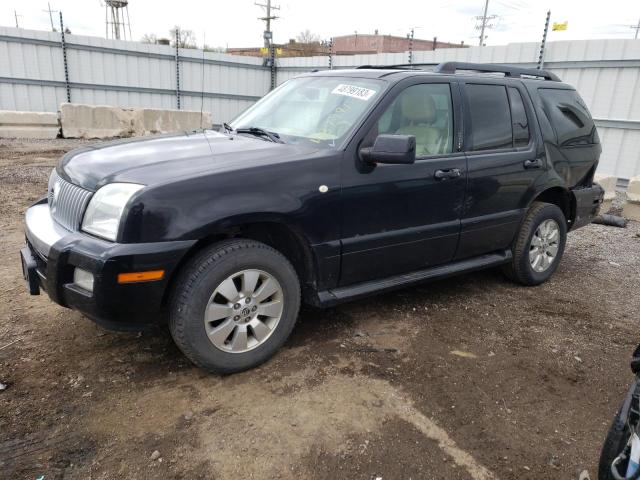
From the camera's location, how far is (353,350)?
3.38m

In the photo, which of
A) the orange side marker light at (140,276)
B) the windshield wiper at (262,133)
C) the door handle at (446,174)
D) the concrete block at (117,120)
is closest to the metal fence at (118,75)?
the concrete block at (117,120)

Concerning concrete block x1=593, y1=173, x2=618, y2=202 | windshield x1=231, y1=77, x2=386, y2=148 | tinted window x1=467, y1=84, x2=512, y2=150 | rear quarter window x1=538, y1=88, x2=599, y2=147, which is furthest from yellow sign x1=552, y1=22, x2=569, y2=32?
windshield x1=231, y1=77, x2=386, y2=148

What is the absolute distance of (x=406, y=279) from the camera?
12.1 feet

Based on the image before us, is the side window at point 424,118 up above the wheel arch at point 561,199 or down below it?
above

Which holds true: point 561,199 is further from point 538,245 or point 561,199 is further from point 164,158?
point 164,158

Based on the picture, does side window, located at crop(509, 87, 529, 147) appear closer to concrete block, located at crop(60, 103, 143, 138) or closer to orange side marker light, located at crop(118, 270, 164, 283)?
orange side marker light, located at crop(118, 270, 164, 283)

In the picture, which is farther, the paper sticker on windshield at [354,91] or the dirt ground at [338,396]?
the paper sticker on windshield at [354,91]

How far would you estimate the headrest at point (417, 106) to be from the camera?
3.53m

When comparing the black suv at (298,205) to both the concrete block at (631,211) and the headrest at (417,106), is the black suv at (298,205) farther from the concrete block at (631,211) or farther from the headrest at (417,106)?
the concrete block at (631,211)

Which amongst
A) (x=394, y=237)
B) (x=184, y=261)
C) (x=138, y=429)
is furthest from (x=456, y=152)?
(x=138, y=429)

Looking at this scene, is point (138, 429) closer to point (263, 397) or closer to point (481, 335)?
point (263, 397)

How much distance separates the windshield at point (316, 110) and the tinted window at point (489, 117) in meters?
0.93

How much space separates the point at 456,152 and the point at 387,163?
0.91 metres

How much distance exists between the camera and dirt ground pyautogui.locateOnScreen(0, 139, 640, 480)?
236cm
